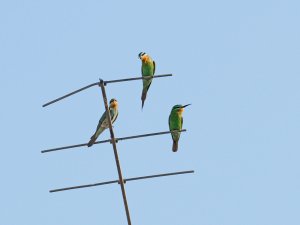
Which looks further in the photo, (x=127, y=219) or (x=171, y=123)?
(x=171, y=123)

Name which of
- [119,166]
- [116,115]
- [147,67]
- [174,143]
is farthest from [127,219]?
[147,67]

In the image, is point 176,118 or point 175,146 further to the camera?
point 176,118

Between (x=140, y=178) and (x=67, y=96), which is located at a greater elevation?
(x=67, y=96)

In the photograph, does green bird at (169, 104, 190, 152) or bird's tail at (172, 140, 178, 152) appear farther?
green bird at (169, 104, 190, 152)

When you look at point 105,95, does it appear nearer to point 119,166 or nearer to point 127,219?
point 119,166

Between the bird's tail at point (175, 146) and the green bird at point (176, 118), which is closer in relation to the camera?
the bird's tail at point (175, 146)

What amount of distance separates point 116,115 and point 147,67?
2.23m

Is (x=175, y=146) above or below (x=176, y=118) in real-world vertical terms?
below

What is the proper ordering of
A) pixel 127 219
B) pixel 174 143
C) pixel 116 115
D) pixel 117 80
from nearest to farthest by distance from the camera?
1. pixel 127 219
2. pixel 117 80
3. pixel 116 115
4. pixel 174 143

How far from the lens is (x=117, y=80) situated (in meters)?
7.68

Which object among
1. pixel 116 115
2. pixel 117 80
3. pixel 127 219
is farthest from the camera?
pixel 116 115

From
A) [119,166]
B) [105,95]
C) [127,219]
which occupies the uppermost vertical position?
[105,95]

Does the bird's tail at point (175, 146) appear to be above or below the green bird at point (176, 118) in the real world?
below

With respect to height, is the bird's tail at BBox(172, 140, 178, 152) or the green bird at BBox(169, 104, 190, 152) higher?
the green bird at BBox(169, 104, 190, 152)
